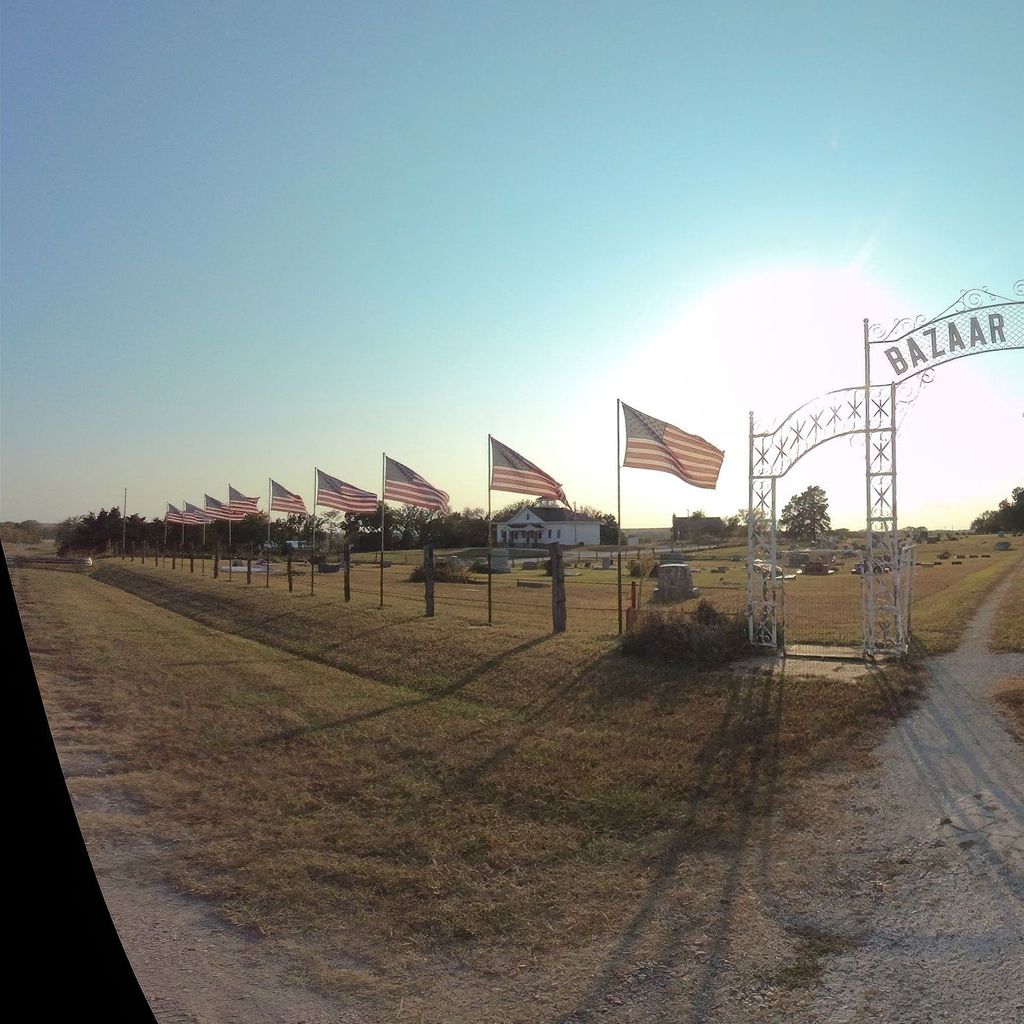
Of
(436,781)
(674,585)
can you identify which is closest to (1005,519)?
(674,585)

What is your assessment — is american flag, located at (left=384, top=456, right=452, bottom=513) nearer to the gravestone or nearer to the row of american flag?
the row of american flag

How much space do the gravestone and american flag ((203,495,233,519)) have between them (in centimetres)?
1850

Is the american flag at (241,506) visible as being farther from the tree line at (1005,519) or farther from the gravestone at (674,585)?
the tree line at (1005,519)

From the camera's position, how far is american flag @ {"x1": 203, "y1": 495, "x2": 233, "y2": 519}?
1493 inches

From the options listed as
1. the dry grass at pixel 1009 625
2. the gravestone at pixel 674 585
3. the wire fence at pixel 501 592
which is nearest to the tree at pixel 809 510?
the wire fence at pixel 501 592

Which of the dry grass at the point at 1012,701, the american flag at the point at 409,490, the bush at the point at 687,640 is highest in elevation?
the american flag at the point at 409,490

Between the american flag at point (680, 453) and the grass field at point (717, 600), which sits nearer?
the american flag at point (680, 453)

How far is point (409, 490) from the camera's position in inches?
886

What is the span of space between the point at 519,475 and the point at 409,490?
5320mm

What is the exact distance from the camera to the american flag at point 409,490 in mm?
22375

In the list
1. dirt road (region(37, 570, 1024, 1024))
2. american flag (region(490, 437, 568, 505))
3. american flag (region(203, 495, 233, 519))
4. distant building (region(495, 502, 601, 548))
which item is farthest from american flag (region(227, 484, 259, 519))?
distant building (region(495, 502, 601, 548))

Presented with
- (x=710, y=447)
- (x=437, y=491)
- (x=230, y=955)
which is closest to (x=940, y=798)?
(x=230, y=955)

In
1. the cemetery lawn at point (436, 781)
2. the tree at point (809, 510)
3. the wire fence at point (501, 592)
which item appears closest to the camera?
the cemetery lawn at point (436, 781)

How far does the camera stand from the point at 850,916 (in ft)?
15.7
